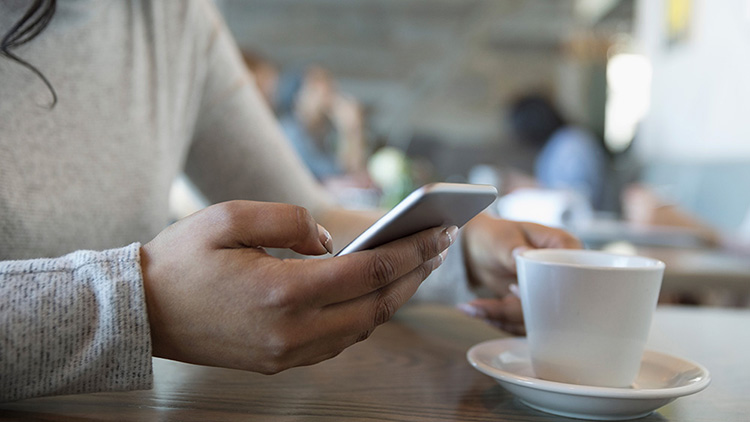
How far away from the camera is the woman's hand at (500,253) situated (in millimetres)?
586

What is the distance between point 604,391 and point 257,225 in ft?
0.74

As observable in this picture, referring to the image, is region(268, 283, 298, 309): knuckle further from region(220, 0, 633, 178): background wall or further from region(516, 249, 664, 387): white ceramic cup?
region(220, 0, 633, 178): background wall

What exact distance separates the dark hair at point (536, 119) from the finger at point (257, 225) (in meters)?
3.89

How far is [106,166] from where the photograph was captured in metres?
0.64

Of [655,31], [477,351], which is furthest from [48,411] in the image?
[655,31]

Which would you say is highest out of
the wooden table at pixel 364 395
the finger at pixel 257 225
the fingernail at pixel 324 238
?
the finger at pixel 257 225

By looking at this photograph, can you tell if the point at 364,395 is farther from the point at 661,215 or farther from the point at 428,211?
the point at 661,215

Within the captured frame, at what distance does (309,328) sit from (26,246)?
1.15ft

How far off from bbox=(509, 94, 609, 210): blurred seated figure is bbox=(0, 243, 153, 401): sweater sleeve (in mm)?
3246

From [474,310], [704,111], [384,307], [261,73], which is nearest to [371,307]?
[384,307]

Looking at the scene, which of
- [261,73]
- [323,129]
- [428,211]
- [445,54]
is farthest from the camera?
[445,54]

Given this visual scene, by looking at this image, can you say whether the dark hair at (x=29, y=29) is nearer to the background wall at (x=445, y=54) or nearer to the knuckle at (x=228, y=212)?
the knuckle at (x=228, y=212)

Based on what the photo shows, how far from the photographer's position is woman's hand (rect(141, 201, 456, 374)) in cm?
34

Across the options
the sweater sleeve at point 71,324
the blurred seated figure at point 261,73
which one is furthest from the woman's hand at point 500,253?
the blurred seated figure at point 261,73
